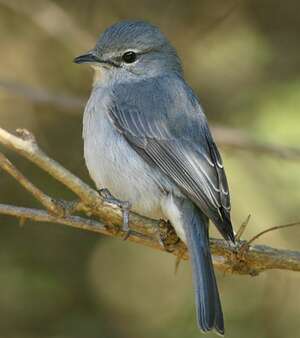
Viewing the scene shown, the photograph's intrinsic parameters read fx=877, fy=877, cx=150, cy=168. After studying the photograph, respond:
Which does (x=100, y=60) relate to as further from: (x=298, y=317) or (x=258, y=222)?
(x=298, y=317)

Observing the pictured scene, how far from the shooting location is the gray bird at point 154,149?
4953 millimetres

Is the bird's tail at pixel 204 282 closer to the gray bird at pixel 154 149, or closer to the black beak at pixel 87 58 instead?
the gray bird at pixel 154 149

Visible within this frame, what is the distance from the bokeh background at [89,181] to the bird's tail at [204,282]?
6.93 feet

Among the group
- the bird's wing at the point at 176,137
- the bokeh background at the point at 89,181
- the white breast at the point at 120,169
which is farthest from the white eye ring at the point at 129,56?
the bokeh background at the point at 89,181

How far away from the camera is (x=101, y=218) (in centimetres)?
452

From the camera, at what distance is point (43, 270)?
7.46 m

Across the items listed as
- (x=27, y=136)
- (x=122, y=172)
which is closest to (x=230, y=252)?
(x=122, y=172)

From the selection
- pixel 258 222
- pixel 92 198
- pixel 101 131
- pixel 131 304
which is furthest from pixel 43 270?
pixel 92 198

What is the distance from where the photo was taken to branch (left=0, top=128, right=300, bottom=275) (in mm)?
3855

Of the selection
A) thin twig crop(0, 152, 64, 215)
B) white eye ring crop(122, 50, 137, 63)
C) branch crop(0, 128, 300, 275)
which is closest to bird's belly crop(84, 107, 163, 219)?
branch crop(0, 128, 300, 275)

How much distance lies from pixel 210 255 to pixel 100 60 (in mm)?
1726

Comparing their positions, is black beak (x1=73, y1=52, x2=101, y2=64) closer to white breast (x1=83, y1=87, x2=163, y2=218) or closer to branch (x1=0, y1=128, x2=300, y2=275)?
white breast (x1=83, y1=87, x2=163, y2=218)

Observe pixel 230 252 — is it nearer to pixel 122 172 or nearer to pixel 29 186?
pixel 122 172

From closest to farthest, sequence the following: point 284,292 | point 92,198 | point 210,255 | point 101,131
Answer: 1. point 92,198
2. point 210,255
3. point 101,131
4. point 284,292
